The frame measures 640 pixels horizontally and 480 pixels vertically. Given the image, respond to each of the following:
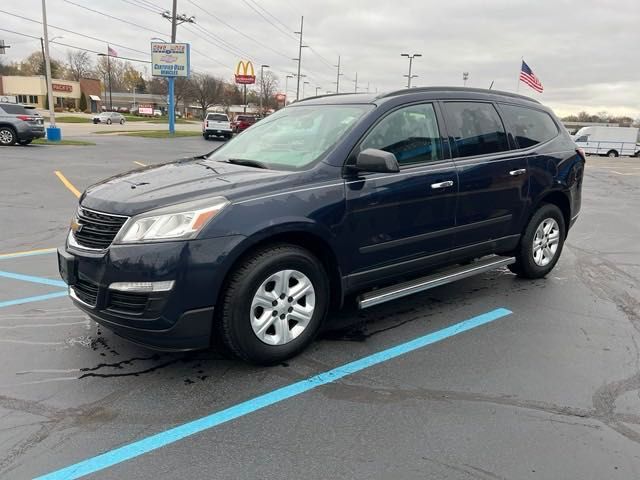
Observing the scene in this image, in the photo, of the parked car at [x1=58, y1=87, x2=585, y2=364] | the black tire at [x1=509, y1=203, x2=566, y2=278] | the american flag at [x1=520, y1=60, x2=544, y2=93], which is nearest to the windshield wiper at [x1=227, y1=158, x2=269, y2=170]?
the parked car at [x1=58, y1=87, x2=585, y2=364]

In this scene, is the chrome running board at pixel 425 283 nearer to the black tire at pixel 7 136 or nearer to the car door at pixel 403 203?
the car door at pixel 403 203

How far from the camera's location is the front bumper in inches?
120

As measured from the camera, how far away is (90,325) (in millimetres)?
4121

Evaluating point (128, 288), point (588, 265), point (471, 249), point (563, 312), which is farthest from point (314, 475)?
point (588, 265)

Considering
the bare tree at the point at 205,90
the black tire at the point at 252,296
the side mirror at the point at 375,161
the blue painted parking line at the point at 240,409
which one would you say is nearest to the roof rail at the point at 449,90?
the side mirror at the point at 375,161

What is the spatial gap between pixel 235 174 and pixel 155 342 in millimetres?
1273

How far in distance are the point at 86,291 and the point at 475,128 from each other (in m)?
3.53

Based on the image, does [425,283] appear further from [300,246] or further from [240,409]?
[240,409]

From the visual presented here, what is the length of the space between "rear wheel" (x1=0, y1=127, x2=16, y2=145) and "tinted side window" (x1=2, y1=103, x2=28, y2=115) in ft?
2.34

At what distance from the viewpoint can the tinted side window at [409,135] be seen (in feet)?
13.3

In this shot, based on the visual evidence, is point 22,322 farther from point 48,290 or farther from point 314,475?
point 314,475

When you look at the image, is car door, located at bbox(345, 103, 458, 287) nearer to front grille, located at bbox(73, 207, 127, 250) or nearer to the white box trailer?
front grille, located at bbox(73, 207, 127, 250)

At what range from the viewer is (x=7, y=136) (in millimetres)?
21375

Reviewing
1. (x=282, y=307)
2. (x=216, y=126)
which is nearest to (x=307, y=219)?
(x=282, y=307)
